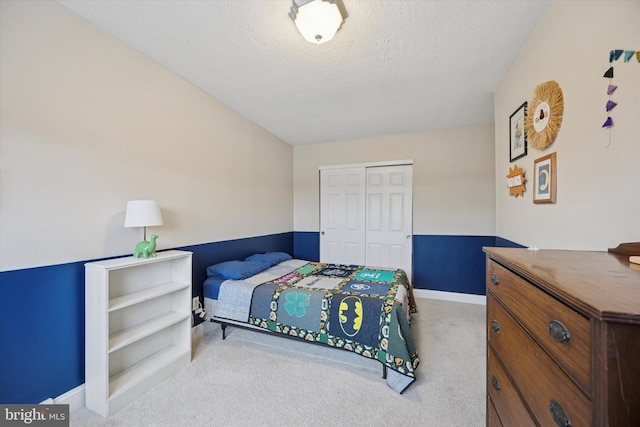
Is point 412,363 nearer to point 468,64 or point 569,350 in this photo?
point 569,350

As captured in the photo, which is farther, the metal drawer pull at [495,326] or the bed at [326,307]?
the bed at [326,307]

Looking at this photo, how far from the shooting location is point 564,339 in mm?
558

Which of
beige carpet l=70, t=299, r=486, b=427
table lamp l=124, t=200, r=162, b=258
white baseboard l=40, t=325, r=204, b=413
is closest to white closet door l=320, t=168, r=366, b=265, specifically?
beige carpet l=70, t=299, r=486, b=427

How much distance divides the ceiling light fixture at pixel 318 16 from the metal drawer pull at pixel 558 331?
5.73ft

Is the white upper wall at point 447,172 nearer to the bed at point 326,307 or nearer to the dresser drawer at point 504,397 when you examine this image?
the bed at point 326,307

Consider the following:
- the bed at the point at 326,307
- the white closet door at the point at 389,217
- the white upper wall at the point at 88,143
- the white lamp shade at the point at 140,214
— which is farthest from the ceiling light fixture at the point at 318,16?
the white closet door at the point at 389,217

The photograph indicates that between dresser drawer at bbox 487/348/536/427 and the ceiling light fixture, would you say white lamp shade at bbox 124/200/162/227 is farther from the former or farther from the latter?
dresser drawer at bbox 487/348/536/427

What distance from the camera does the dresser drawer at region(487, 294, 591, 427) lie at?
531mm

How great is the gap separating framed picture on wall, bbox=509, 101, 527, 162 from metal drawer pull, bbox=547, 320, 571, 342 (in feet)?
5.21

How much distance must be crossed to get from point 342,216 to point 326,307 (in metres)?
2.25

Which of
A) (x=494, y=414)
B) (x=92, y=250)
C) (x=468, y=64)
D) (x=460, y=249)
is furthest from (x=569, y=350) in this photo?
(x=460, y=249)

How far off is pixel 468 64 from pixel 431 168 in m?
1.72

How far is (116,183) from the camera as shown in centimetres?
175

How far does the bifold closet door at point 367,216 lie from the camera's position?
369 cm
